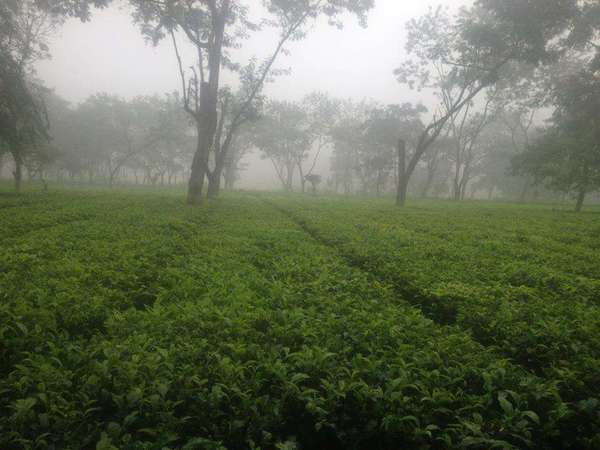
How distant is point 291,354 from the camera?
11.2 ft

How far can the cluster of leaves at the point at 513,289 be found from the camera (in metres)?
3.54

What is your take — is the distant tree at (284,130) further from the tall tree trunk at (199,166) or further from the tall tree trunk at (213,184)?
the tall tree trunk at (199,166)

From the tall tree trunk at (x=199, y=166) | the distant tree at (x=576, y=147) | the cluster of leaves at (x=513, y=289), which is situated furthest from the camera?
the distant tree at (x=576, y=147)

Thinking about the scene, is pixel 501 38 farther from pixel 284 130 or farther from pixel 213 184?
pixel 284 130

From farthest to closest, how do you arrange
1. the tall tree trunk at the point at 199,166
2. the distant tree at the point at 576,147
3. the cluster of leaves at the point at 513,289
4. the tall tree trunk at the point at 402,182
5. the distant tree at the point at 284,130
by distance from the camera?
the distant tree at the point at 284,130, the tall tree trunk at the point at 402,182, the distant tree at the point at 576,147, the tall tree trunk at the point at 199,166, the cluster of leaves at the point at 513,289

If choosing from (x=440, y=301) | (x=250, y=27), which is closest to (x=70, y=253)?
(x=440, y=301)

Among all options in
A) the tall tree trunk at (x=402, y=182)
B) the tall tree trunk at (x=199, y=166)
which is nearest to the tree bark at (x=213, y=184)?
the tall tree trunk at (x=199, y=166)

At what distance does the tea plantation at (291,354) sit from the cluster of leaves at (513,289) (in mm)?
31

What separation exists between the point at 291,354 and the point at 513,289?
4488 millimetres

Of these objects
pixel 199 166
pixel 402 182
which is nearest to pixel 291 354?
pixel 199 166

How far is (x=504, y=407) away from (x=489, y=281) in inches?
162

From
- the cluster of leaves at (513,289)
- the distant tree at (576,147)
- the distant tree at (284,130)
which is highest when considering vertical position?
the distant tree at (284,130)

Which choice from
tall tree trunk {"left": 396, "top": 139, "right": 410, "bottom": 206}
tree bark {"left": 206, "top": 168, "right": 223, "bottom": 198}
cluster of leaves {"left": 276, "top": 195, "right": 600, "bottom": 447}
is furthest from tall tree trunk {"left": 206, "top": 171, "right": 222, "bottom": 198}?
cluster of leaves {"left": 276, "top": 195, "right": 600, "bottom": 447}

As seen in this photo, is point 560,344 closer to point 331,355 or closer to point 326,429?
point 331,355
